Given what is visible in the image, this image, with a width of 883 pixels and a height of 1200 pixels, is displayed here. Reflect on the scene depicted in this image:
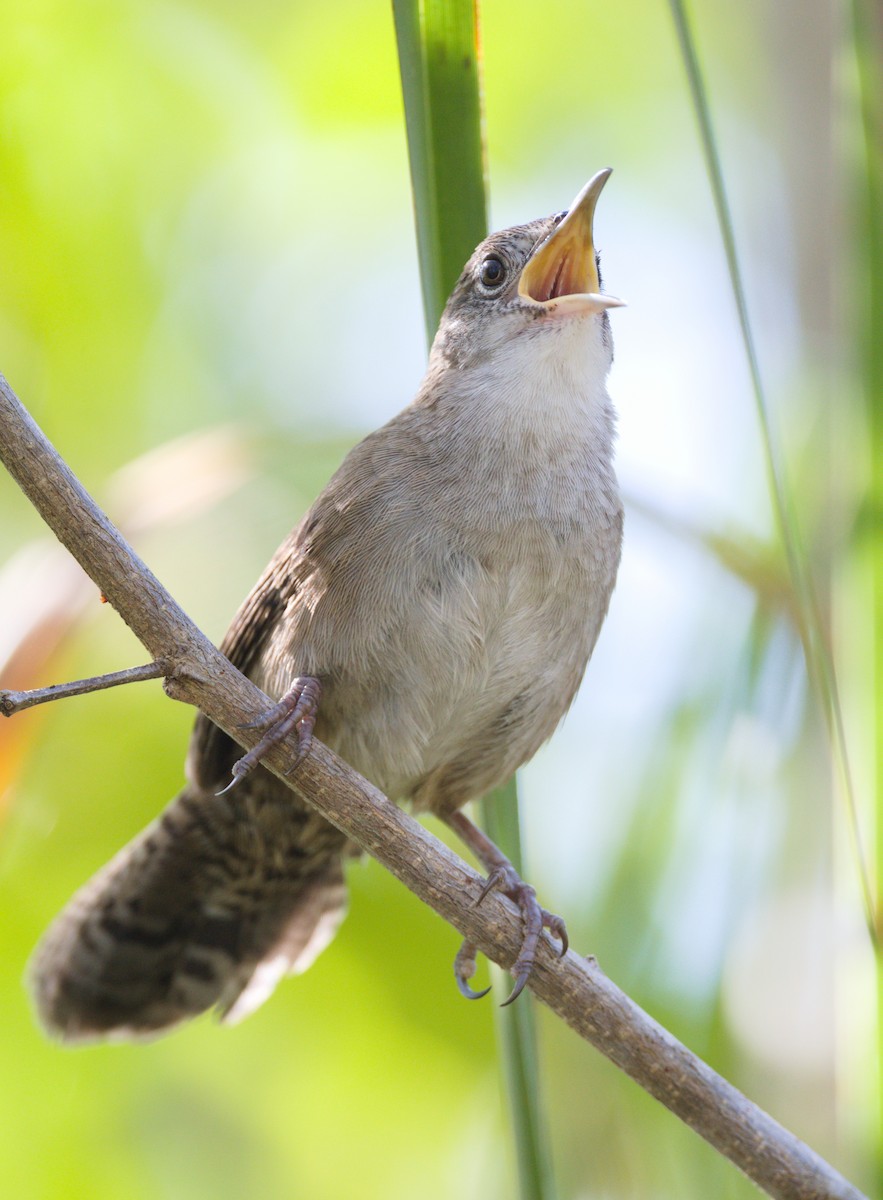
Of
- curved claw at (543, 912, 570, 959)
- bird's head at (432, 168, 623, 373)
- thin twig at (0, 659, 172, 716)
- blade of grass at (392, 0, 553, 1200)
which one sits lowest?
curved claw at (543, 912, 570, 959)

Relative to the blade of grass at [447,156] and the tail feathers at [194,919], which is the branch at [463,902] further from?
the tail feathers at [194,919]

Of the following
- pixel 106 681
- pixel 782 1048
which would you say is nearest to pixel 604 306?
pixel 106 681

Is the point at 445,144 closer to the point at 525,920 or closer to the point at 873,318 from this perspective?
the point at 873,318

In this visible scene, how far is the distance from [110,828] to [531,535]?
2.77 m

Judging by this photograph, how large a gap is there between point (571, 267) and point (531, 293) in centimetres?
12

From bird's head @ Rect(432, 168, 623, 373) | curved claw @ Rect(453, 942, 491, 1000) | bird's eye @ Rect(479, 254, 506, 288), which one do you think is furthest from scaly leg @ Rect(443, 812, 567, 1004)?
bird's eye @ Rect(479, 254, 506, 288)

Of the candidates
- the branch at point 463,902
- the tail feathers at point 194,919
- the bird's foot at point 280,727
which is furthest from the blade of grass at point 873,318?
the tail feathers at point 194,919

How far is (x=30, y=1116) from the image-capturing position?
14.8 feet

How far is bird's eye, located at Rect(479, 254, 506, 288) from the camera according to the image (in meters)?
3.12

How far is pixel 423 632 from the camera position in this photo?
105 inches

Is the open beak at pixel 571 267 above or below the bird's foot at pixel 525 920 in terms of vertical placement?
above

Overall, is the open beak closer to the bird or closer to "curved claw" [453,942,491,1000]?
the bird

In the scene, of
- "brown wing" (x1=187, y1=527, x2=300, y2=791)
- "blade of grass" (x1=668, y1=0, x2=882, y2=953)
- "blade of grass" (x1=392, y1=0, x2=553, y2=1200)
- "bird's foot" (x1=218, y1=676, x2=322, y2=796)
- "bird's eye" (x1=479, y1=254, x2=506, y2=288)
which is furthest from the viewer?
"bird's eye" (x1=479, y1=254, x2=506, y2=288)

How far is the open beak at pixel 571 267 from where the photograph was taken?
2.81 metres
